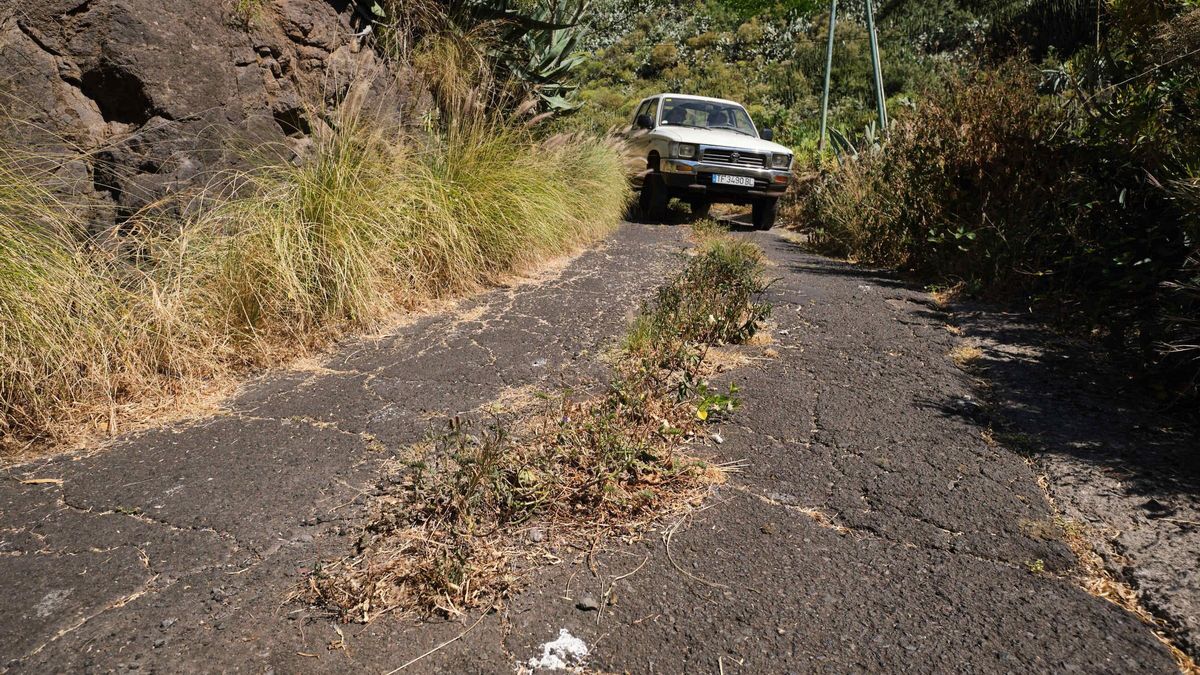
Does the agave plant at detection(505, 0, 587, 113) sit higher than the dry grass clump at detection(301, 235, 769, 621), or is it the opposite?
the agave plant at detection(505, 0, 587, 113)

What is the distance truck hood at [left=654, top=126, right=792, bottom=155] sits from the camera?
10.0 meters

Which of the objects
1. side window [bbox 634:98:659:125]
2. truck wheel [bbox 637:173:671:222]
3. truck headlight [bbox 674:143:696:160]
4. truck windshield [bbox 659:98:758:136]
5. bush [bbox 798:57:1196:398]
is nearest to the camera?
bush [bbox 798:57:1196:398]

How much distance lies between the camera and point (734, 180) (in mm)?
10078

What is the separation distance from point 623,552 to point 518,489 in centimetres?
43

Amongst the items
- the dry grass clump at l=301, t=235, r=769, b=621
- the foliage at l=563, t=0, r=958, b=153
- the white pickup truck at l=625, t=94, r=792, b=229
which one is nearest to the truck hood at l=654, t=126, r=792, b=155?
the white pickup truck at l=625, t=94, r=792, b=229

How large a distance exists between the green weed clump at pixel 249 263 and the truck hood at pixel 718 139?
3.82 metres

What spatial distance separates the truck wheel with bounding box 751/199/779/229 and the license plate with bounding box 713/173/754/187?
67cm

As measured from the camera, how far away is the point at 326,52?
6.55 metres

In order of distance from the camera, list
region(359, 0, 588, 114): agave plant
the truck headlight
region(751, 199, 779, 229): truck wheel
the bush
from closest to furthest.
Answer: the bush
region(359, 0, 588, 114): agave plant
the truck headlight
region(751, 199, 779, 229): truck wheel

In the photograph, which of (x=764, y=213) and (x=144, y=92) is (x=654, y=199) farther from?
(x=144, y=92)

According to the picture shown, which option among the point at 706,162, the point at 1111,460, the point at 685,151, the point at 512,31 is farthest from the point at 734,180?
the point at 1111,460

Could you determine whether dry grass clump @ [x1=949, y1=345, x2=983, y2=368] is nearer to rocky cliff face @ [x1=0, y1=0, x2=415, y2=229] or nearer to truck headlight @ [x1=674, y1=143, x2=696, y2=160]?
rocky cliff face @ [x1=0, y1=0, x2=415, y2=229]

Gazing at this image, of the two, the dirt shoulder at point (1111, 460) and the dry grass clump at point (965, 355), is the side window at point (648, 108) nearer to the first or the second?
the dry grass clump at point (965, 355)

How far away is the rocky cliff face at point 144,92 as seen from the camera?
14.3 ft
